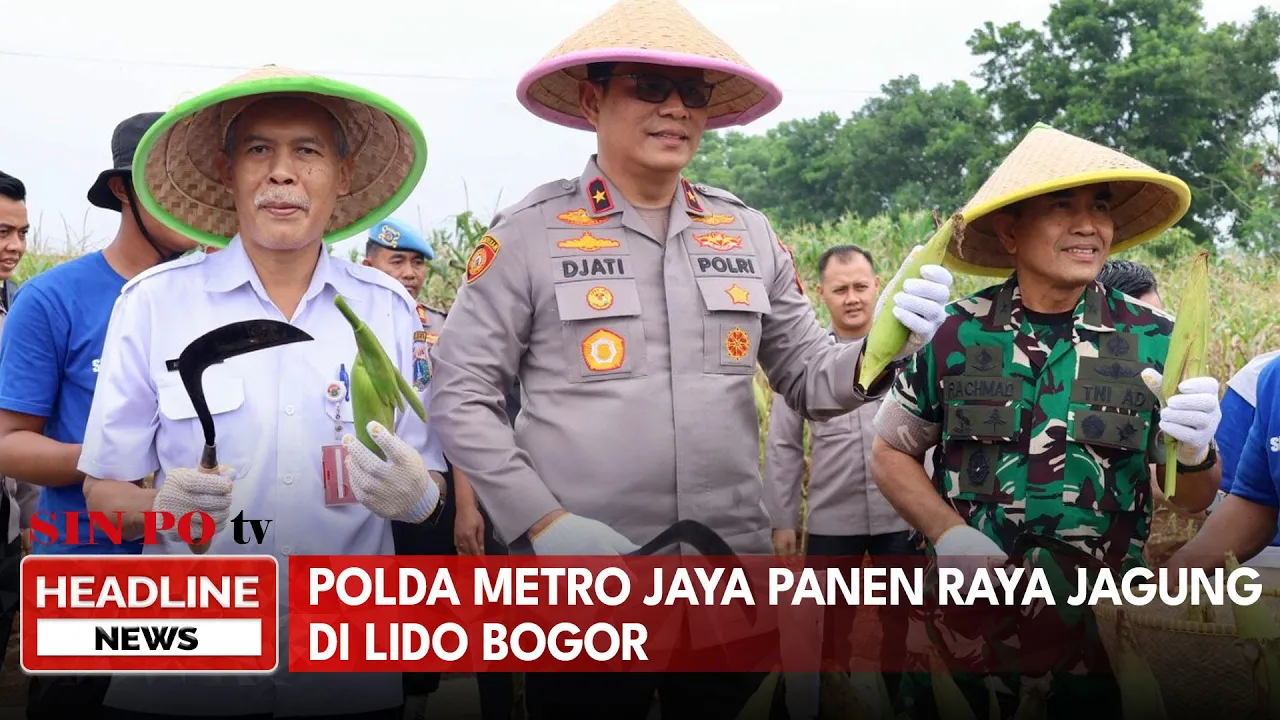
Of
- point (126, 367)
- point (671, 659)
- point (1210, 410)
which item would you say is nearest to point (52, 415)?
point (126, 367)

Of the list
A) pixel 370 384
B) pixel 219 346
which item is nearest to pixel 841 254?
pixel 370 384

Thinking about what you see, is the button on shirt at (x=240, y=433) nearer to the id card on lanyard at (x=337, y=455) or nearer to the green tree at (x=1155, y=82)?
the id card on lanyard at (x=337, y=455)

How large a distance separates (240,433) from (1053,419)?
5.59 feet

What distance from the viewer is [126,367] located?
2369 millimetres

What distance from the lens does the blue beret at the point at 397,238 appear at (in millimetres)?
5215

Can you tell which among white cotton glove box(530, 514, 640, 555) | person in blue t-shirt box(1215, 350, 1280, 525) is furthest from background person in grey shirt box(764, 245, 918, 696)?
white cotton glove box(530, 514, 640, 555)

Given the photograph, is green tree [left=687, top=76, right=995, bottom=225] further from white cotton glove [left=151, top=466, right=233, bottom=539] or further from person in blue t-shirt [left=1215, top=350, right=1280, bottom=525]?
white cotton glove [left=151, top=466, right=233, bottom=539]

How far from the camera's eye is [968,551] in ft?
8.71

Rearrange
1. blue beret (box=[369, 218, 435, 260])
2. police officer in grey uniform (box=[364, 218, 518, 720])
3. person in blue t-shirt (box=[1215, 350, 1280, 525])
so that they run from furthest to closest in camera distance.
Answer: blue beret (box=[369, 218, 435, 260])
police officer in grey uniform (box=[364, 218, 518, 720])
person in blue t-shirt (box=[1215, 350, 1280, 525])

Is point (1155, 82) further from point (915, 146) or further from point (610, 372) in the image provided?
point (610, 372)

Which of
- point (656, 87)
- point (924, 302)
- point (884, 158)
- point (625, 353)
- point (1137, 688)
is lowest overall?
point (1137, 688)

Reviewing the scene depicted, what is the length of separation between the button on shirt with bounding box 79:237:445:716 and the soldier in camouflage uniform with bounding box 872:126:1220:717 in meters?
1.22

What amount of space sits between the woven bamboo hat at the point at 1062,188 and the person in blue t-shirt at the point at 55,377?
199cm

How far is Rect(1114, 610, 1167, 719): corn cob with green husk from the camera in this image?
1.96 metres
